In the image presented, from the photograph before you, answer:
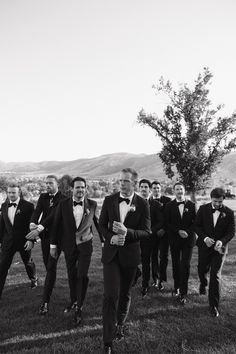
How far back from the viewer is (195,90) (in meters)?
22.6

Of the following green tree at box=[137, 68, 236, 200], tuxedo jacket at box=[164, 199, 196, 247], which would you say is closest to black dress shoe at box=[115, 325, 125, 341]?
tuxedo jacket at box=[164, 199, 196, 247]

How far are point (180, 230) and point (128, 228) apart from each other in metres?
2.53

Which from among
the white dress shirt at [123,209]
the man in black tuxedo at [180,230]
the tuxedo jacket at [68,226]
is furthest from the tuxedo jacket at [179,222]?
the white dress shirt at [123,209]

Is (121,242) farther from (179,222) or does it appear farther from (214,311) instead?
(179,222)

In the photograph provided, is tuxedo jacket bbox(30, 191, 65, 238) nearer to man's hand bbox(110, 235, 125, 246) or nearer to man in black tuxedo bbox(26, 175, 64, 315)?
man in black tuxedo bbox(26, 175, 64, 315)

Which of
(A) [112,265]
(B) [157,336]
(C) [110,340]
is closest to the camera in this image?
(C) [110,340]

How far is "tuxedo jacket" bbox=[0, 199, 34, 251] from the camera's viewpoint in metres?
6.84

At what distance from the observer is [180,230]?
7059 millimetres

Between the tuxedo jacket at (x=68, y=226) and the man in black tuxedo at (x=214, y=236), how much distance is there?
2.29 meters

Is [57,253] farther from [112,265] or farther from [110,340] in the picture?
[110,340]

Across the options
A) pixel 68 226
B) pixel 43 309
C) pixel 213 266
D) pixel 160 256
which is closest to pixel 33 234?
pixel 68 226

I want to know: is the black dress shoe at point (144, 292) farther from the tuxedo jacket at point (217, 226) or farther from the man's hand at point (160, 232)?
the tuxedo jacket at point (217, 226)

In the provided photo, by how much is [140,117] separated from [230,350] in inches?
804

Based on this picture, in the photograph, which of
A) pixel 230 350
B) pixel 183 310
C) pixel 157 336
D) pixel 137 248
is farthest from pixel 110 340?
pixel 183 310
